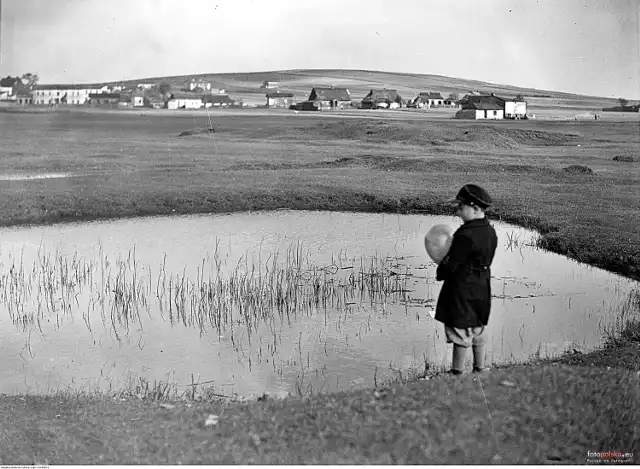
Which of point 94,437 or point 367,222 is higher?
point 367,222

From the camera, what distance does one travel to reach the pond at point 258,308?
1137 centimetres

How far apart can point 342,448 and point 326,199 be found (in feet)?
70.3

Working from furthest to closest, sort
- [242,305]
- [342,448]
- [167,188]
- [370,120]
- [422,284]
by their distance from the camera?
[370,120] → [167,188] → [422,284] → [242,305] → [342,448]

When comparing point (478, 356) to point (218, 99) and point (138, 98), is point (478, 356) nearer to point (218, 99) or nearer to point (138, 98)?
point (218, 99)

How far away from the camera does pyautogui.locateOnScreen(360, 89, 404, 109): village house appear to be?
48.4 meters

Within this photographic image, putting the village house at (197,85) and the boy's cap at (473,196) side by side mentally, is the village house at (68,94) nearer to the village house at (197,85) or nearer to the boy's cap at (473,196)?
the village house at (197,85)

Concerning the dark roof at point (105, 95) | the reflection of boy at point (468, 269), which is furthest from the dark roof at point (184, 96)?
the reflection of boy at point (468, 269)

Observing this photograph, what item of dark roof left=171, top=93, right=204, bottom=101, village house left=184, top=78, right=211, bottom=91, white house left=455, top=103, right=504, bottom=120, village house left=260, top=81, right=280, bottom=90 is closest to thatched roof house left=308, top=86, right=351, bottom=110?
village house left=260, top=81, right=280, bottom=90

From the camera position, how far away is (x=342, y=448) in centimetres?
688

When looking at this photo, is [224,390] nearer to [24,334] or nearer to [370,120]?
[24,334]

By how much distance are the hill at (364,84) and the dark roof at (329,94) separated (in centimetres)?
63

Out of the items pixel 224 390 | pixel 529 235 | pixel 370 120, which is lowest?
pixel 224 390

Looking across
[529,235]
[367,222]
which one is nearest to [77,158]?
[367,222]

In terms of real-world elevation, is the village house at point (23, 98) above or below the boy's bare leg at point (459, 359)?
above
